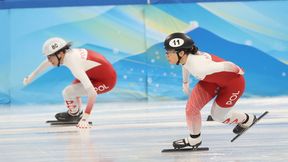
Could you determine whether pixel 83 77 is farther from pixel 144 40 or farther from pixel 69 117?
pixel 144 40

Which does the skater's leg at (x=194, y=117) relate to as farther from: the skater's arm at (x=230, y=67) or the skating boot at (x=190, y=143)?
the skater's arm at (x=230, y=67)

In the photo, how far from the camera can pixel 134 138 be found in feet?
21.9

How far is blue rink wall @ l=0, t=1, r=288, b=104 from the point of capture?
39.1 ft

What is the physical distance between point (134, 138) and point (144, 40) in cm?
544

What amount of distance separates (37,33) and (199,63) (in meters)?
6.74

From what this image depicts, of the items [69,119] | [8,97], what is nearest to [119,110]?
[69,119]

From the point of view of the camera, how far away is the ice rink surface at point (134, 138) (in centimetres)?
541

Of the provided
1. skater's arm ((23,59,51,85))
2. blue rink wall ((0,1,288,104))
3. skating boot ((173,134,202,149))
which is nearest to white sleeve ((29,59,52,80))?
skater's arm ((23,59,51,85))

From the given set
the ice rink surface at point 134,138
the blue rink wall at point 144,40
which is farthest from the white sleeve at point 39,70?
the blue rink wall at point 144,40

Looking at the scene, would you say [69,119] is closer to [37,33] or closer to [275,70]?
[37,33]

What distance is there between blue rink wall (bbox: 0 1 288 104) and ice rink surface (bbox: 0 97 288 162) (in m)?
1.70

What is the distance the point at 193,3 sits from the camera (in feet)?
39.9

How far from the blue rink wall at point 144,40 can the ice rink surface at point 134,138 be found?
5.56ft

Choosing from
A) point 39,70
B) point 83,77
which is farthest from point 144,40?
point 83,77
